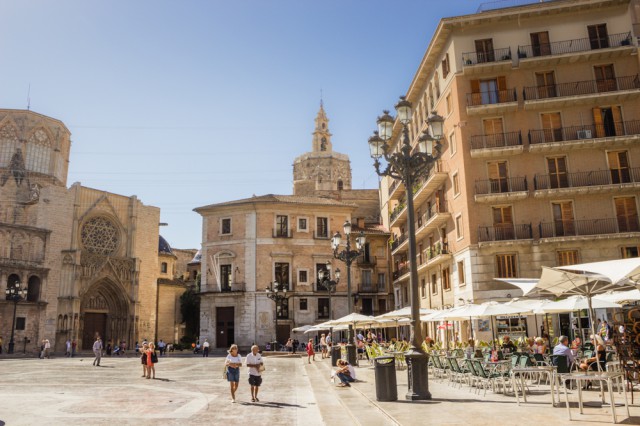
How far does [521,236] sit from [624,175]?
19.9 ft

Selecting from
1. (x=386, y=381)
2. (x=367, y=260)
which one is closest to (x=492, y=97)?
(x=386, y=381)

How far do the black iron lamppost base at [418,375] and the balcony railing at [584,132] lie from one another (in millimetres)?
20253

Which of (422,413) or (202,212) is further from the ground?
(202,212)

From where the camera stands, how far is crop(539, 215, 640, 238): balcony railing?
86.0 feet

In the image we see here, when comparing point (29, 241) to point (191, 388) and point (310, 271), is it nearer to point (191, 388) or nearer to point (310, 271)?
point (310, 271)

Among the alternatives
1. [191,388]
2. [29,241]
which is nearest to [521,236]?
[191,388]

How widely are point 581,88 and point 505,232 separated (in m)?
8.75

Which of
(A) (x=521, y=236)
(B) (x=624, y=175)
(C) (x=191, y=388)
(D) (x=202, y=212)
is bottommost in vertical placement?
(C) (x=191, y=388)

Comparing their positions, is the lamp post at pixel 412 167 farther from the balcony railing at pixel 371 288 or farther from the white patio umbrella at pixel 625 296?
the balcony railing at pixel 371 288

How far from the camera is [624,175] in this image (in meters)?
27.0

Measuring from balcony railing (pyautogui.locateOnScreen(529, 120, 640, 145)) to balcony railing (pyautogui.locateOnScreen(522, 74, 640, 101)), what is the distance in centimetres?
182

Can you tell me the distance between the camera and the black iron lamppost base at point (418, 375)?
1083cm

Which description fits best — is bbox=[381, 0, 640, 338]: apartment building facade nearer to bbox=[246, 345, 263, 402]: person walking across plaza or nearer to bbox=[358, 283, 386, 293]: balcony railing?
bbox=[358, 283, 386, 293]: balcony railing

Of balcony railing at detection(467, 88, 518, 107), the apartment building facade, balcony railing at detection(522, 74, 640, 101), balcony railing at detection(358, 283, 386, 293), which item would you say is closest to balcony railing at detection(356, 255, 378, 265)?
balcony railing at detection(358, 283, 386, 293)
